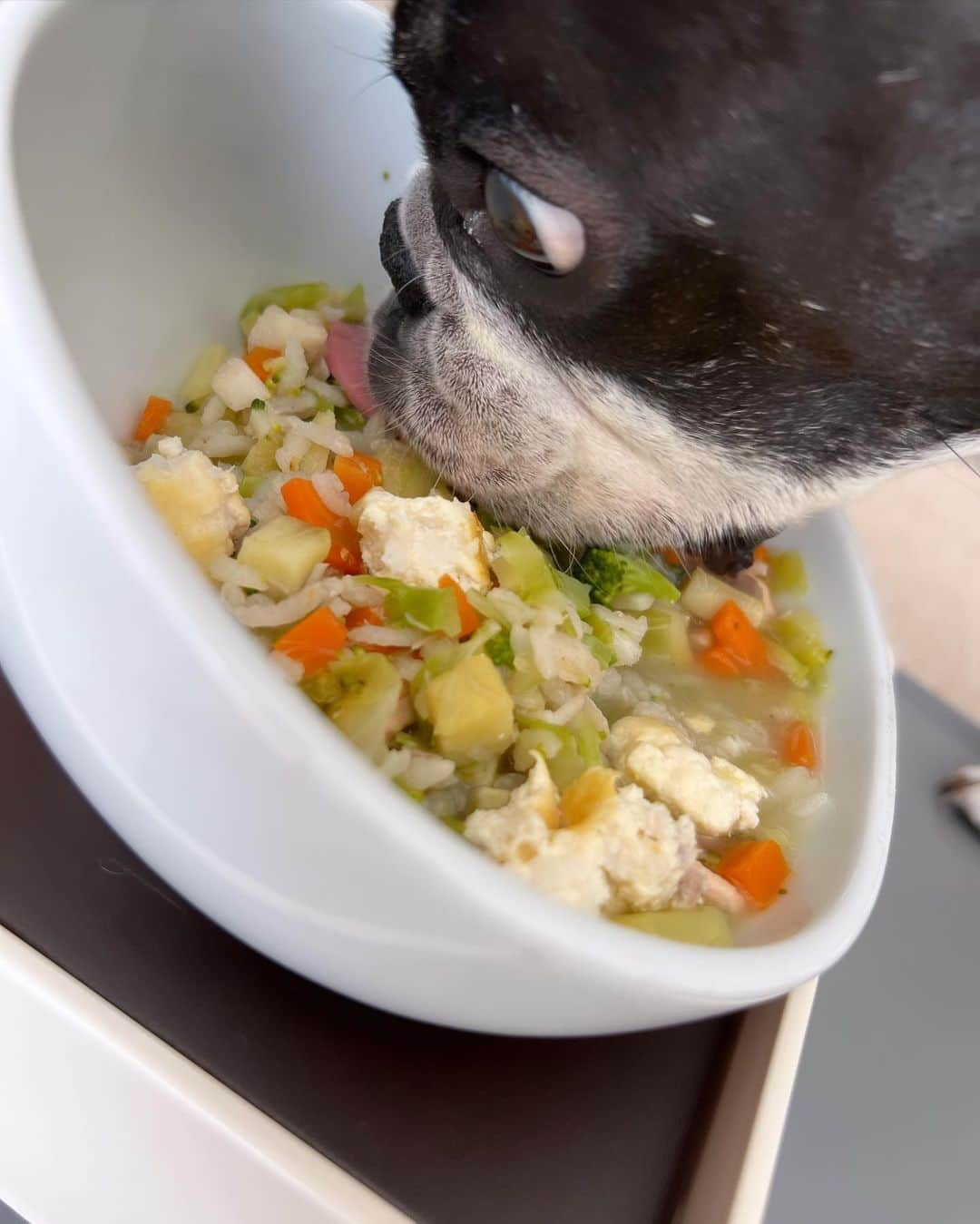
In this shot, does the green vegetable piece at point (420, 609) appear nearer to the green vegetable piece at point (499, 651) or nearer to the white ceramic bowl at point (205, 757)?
the green vegetable piece at point (499, 651)

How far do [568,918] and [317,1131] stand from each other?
0.20 metres

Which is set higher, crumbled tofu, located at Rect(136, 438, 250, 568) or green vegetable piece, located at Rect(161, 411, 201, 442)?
crumbled tofu, located at Rect(136, 438, 250, 568)

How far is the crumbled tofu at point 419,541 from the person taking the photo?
0.66 metres

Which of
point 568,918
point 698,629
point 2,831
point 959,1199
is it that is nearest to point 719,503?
point 698,629

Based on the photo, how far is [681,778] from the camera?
63 centimetres

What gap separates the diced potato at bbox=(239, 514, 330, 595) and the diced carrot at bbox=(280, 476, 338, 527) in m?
0.03

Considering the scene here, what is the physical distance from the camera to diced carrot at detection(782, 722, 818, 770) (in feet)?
2.48

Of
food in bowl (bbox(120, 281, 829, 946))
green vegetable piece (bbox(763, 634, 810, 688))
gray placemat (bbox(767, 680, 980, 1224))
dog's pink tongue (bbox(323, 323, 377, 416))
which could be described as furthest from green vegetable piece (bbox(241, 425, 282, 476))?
gray placemat (bbox(767, 680, 980, 1224))

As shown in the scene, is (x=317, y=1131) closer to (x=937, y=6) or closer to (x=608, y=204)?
(x=608, y=204)

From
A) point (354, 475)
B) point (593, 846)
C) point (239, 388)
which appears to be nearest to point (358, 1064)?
point (593, 846)

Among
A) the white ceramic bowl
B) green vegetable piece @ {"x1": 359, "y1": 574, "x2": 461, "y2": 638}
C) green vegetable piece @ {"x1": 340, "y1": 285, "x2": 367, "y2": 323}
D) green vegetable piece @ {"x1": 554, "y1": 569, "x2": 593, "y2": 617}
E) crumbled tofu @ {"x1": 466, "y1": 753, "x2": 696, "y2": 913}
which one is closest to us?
the white ceramic bowl

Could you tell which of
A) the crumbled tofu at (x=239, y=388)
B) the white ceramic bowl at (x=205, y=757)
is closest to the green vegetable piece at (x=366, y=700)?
the white ceramic bowl at (x=205, y=757)

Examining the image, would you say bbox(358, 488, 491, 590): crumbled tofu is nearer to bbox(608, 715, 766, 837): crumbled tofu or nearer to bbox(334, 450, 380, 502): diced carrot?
bbox(334, 450, 380, 502): diced carrot

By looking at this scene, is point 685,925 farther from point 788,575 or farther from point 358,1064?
point 788,575
